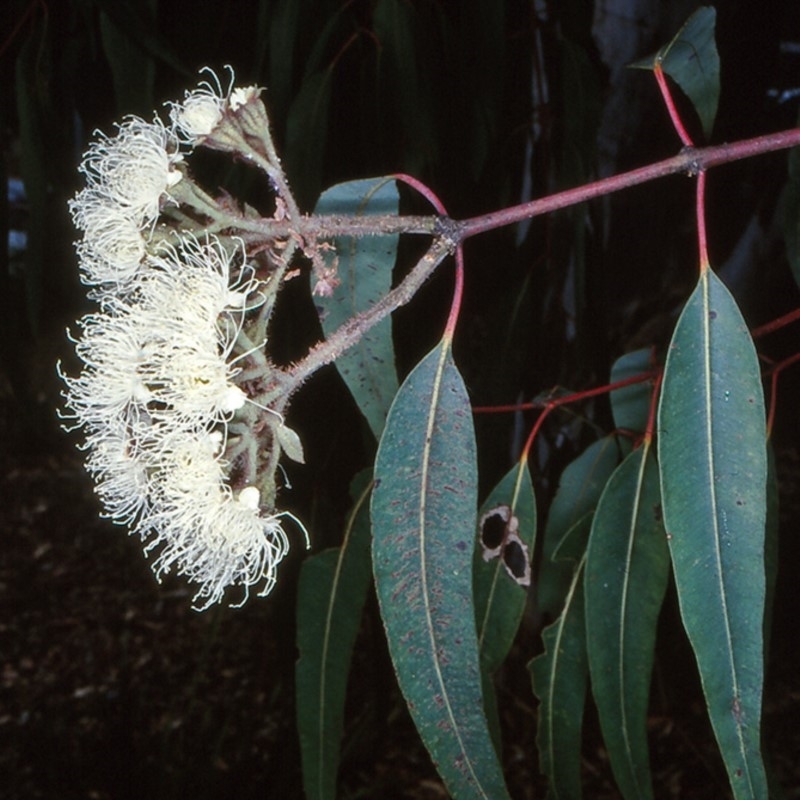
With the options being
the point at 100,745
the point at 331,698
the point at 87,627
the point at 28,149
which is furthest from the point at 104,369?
the point at 87,627

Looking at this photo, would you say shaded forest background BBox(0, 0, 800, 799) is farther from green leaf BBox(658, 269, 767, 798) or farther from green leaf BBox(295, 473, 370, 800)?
green leaf BBox(658, 269, 767, 798)

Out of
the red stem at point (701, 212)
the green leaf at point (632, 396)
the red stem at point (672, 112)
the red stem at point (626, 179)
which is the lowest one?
the green leaf at point (632, 396)

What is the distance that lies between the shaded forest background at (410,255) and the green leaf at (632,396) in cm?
16

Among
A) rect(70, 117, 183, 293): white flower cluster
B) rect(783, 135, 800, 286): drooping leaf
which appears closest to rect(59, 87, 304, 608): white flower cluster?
rect(70, 117, 183, 293): white flower cluster

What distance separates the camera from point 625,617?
2.61 feet

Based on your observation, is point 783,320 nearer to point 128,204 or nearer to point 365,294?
point 365,294

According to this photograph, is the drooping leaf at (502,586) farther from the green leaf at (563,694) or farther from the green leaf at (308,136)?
the green leaf at (308,136)

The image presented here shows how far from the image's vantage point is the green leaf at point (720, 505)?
562 mm

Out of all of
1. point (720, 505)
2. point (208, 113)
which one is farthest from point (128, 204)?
point (720, 505)

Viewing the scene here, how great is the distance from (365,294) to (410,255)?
0.45m

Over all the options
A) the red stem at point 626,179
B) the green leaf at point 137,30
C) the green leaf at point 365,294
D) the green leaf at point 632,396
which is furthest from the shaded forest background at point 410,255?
the red stem at point 626,179

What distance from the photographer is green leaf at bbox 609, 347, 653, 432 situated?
99 cm

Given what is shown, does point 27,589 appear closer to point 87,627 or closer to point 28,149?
point 87,627

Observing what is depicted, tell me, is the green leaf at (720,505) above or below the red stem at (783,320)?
below
